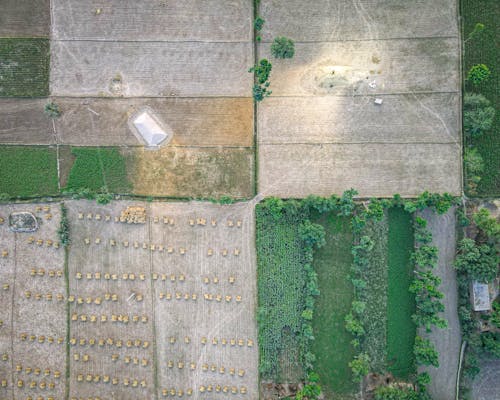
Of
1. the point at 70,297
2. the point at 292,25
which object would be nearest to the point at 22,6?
the point at 292,25

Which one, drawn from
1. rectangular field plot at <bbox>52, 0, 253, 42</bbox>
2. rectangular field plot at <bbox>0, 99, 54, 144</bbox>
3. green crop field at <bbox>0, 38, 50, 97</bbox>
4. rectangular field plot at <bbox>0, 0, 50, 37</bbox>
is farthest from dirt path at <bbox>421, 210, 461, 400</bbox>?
rectangular field plot at <bbox>0, 0, 50, 37</bbox>

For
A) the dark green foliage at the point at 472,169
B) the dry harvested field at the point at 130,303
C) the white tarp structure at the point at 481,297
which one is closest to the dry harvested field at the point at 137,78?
the dry harvested field at the point at 130,303

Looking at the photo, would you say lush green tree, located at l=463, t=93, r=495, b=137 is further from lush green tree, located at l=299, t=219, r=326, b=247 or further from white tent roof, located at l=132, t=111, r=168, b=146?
white tent roof, located at l=132, t=111, r=168, b=146

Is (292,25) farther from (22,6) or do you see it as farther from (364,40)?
(22,6)

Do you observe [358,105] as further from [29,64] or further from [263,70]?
[29,64]

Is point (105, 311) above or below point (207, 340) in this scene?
above

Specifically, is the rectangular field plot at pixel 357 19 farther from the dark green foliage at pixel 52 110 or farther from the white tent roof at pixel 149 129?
the dark green foliage at pixel 52 110
